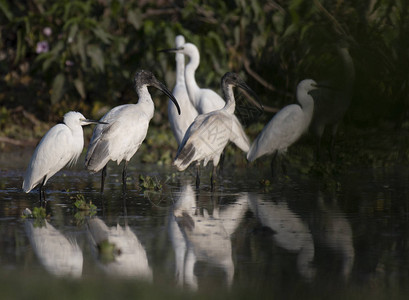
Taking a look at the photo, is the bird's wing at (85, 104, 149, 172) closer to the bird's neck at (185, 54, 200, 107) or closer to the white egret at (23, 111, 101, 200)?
the white egret at (23, 111, 101, 200)

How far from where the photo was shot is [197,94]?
10961 mm

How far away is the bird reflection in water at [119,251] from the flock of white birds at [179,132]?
5.04 ft

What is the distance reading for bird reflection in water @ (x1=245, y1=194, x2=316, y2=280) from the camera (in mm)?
5062

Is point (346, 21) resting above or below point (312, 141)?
above

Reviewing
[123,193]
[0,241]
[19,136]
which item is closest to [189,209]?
[123,193]

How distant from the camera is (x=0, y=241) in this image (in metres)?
5.71

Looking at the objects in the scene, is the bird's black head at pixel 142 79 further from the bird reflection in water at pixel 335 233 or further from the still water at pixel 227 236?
the bird reflection in water at pixel 335 233

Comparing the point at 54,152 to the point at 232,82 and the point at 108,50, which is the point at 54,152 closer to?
the point at 232,82

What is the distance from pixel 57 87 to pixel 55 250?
29.9ft

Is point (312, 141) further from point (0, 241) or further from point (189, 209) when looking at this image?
point (0, 241)

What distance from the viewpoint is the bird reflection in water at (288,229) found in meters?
5.06

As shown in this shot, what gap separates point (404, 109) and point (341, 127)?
495 mm

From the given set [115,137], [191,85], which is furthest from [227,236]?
Result: [191,85]

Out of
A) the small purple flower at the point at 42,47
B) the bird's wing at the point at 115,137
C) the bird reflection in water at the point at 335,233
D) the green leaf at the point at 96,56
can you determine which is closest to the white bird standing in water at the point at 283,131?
the bird's wing at the point at 115,137
